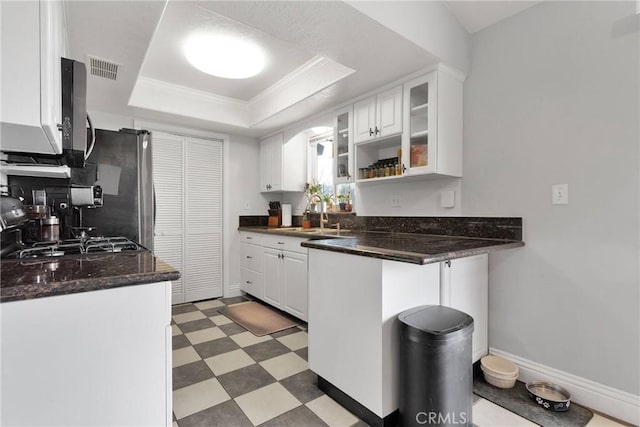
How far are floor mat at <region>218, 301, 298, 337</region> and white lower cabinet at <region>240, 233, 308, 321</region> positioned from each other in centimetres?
10

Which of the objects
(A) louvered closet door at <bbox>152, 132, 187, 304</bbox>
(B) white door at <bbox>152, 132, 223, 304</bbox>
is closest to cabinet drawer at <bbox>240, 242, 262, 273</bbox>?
(B) white door at <bbox>152, 132, 223, 304</bbox>

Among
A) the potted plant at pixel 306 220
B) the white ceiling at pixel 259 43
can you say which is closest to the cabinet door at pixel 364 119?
the white ceiling at pixel 259 43

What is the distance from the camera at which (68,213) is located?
2.17 m

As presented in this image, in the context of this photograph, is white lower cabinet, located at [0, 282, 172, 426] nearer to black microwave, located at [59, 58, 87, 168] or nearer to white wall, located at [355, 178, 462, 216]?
black microwave, located at [59, 58, 87, 168]

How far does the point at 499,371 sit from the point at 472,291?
1.69 feet

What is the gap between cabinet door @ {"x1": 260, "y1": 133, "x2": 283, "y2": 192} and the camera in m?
3.95

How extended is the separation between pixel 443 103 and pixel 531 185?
83 centimetres

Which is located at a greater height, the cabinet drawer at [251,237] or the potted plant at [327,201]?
the potted plant at [327,201]

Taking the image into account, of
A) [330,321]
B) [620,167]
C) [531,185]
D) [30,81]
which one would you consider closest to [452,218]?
[531,185]

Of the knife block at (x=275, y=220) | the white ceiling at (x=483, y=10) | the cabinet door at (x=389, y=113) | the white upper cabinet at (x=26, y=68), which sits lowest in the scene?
the knife block at (x=275, y=220)

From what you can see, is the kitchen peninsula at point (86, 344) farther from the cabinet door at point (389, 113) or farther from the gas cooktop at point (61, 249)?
the cabinet door at point (389, 113)

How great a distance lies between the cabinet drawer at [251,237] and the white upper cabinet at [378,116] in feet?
5.55

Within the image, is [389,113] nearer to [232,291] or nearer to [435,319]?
[435,319]

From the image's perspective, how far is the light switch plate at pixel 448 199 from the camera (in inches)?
96.9
